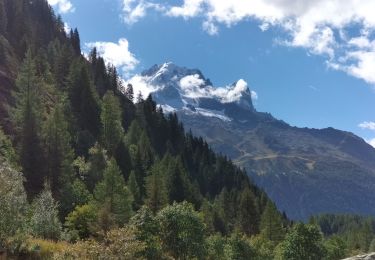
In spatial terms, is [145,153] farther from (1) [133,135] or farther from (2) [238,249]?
(2) [238,249]

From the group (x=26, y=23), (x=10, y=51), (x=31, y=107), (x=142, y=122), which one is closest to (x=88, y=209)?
(x=31, y=107)

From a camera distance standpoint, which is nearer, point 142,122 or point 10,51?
point 10,51

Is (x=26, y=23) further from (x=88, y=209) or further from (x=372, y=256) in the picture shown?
(x=372, y=256)

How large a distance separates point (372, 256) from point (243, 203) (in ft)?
Result: 400

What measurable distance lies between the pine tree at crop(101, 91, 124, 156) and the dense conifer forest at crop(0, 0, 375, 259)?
0.25 metres

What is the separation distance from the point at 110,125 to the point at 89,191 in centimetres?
2769

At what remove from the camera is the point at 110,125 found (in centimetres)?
12531

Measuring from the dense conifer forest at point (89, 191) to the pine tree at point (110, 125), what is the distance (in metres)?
0.25

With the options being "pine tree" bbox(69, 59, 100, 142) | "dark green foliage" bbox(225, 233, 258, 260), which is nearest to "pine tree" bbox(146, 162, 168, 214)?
"dark green foliage" bbox(225, 233, 258, 260)

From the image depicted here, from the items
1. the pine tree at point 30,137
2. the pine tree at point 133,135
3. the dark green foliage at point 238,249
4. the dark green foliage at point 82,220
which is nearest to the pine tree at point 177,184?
the pine tree at point 133,135

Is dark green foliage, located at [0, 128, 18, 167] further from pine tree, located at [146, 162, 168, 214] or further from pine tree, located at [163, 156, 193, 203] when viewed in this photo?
pine tree, located at [163, 156, 193, 203]

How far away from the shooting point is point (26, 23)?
18950 cm

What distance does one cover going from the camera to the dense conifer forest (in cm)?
3170

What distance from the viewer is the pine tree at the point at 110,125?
123438 millimetres
